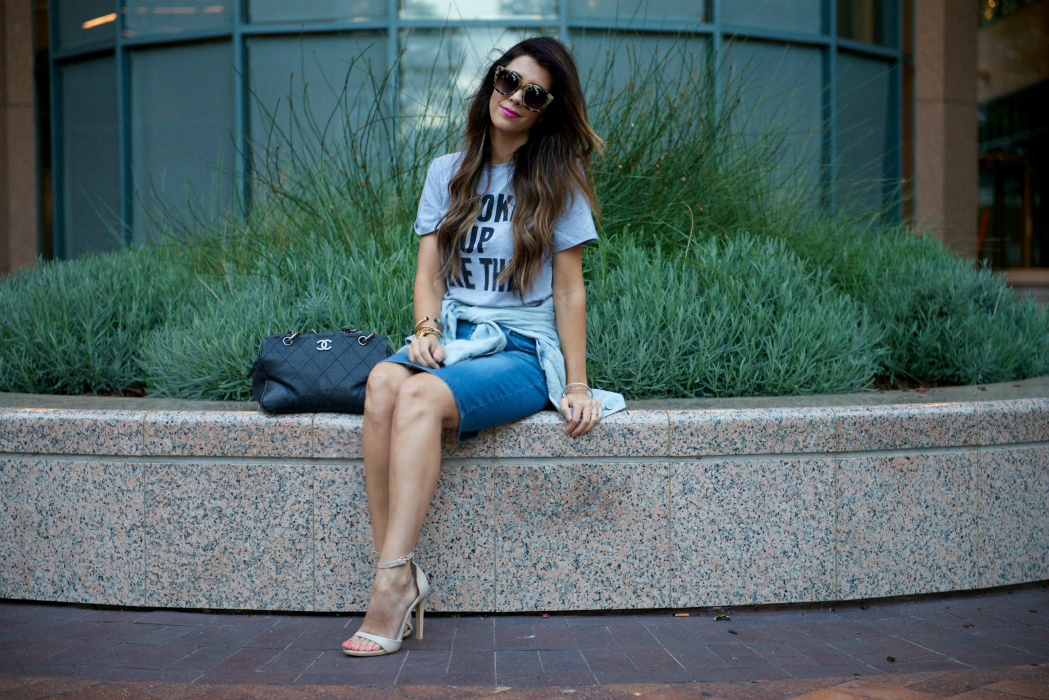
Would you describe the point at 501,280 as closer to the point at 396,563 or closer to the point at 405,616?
the point at 396,563

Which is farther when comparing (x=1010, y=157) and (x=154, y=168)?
(x=1010, y=157)

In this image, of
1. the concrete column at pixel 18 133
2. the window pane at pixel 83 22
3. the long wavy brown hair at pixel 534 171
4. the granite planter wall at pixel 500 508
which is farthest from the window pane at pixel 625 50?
the concrete column at pixel 18 133

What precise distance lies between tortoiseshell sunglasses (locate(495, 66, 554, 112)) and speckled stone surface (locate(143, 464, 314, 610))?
4.54 ft

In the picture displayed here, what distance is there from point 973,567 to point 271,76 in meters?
6.90

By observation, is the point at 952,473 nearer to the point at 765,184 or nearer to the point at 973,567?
the point at 973,567

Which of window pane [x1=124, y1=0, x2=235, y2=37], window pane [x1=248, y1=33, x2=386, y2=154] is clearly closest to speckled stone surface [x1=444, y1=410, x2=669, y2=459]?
window pane [x1=248, y1=33, x2=386, y2=154]

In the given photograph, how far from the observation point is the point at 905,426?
281cm

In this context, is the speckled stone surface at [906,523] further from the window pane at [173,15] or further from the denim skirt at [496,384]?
the window pane at [173,15]

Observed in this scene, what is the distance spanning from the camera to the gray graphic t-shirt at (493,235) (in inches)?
110

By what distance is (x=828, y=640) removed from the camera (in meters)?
2.58

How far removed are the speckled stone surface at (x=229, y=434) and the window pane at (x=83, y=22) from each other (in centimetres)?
688

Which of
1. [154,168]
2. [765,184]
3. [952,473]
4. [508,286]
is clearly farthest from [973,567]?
[154,168]

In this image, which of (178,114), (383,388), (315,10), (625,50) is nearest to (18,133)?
(178,114)

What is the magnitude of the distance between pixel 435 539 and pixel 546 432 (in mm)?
502
